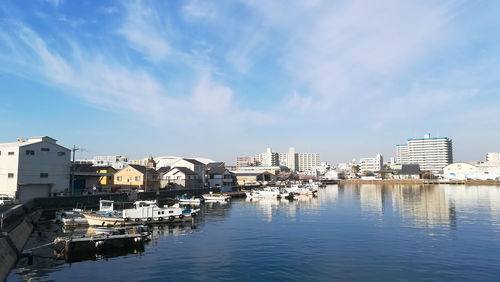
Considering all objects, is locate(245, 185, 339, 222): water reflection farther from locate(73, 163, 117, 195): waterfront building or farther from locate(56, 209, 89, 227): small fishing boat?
locate(73, 163, 117, 195): waterfront building

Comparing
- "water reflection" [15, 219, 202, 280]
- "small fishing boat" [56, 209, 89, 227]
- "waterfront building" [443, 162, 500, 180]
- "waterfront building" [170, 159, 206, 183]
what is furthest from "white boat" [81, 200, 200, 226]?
"waterfront building" [443, 162, 500, 180]

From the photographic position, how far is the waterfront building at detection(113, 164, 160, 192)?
73.4 metres

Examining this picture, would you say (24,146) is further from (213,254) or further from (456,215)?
(456,215)

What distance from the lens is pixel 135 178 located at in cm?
7400

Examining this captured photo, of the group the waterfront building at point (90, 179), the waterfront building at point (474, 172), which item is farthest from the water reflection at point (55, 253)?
the waterfront building at point (474, 172)

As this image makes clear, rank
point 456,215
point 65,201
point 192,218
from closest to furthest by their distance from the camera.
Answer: point 192,218
point 456,215
point 65,201

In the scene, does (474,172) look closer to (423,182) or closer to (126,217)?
(423,182)

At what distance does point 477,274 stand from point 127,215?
115 feet

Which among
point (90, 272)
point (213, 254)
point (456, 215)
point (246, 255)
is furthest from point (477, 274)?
point (456, 215)

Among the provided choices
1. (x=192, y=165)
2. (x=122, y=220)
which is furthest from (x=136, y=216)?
(x=192, y=165)

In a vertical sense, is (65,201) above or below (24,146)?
below

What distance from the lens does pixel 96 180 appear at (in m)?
70.9

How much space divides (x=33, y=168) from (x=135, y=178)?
27495mm

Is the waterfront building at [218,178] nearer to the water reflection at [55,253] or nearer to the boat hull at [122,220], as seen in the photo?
the boat hull at [122,220]
